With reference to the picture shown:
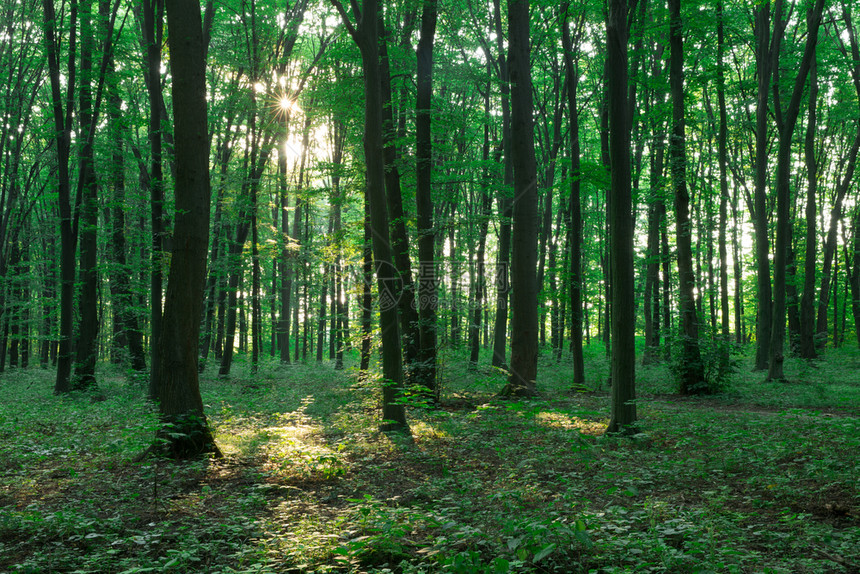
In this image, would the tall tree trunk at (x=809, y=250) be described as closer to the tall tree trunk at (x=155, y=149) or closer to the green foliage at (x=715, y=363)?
the green foliage at (x=715, y=363)

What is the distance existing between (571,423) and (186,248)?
687 centimetres

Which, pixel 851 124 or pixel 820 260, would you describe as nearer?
pixel 851 124

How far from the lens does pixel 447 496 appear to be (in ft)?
16.5

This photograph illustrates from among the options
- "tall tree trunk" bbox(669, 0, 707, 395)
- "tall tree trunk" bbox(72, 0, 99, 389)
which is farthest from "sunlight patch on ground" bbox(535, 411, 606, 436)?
"tall tree trunk" bbox(72, 0, 99, 389)

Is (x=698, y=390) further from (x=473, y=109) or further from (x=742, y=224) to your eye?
(x=742, y=224)

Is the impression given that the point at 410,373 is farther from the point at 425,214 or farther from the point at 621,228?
the point at 621,228

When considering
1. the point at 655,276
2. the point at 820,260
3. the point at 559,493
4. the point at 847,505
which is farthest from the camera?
the point at 820,260

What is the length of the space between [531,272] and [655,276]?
1254cm

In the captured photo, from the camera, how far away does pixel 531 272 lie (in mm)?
10867

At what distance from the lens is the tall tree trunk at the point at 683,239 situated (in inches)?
486

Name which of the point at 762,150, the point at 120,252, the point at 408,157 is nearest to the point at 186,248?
the point at 408,157

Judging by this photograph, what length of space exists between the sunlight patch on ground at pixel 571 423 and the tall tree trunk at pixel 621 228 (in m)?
0.88

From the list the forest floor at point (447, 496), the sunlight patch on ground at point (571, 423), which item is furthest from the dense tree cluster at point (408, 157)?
the forest floor at point (447, 496)

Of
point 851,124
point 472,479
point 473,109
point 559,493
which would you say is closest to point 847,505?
point 559,493
